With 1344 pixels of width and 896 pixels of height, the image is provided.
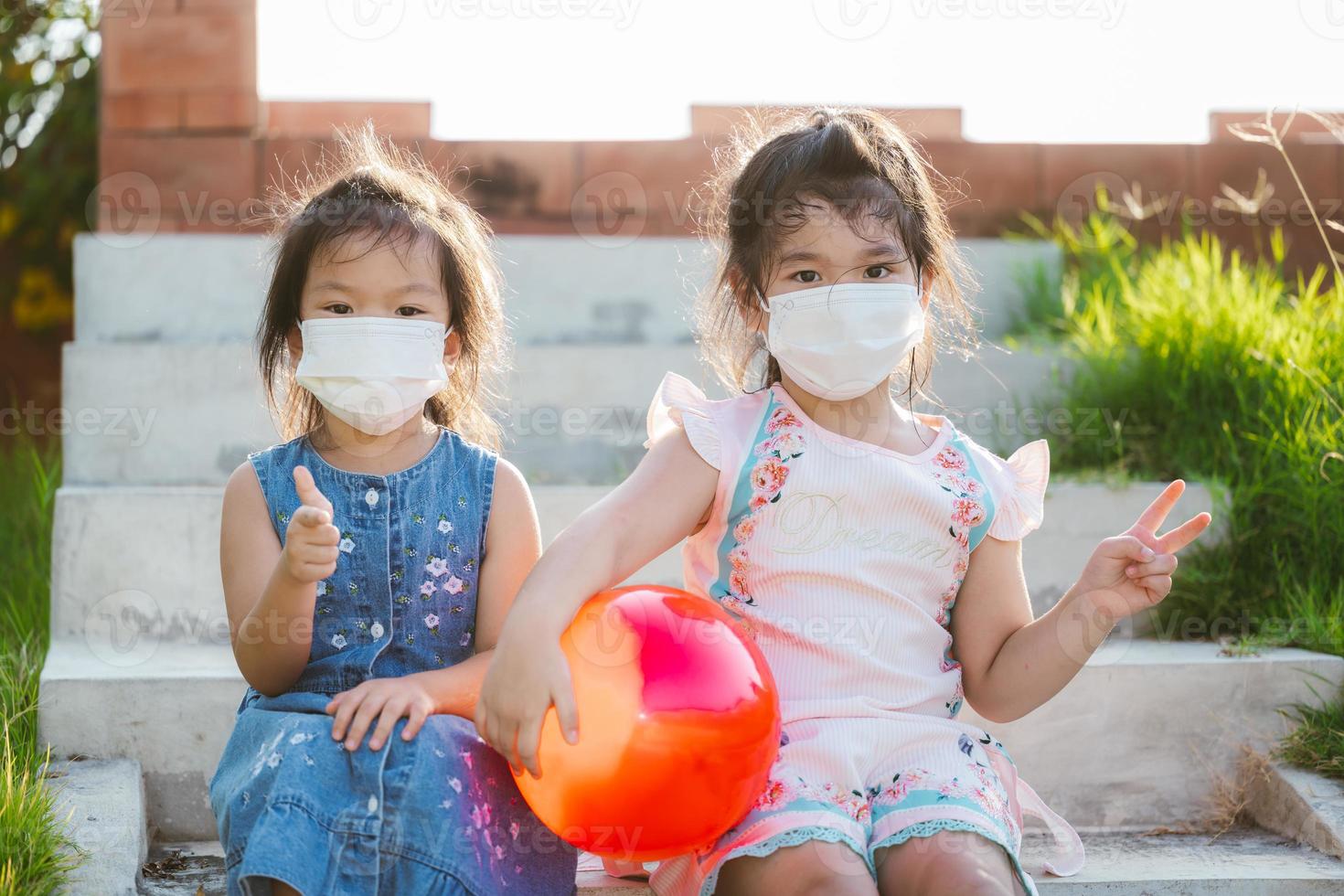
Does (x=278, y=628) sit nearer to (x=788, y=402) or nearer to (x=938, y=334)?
(x=788, y=402)

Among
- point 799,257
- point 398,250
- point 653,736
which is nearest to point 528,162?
point 398,250

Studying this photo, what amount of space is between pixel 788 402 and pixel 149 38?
2.76 m

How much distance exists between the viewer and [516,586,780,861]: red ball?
1612mm

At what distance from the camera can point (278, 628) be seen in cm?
181

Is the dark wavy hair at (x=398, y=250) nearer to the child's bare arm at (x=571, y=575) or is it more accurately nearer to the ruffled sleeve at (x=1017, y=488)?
the child's bare arm at (x=571, y=575)

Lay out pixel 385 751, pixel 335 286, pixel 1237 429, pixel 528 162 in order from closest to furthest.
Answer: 1. pixel 385 751
2. pixel 335 286
3. pixel 1237 429
4. pixel 528 162

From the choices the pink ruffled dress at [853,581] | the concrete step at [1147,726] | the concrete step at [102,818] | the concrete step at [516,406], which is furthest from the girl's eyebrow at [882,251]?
the concrete step at [102,818]

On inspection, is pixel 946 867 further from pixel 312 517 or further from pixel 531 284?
pixel 531 284

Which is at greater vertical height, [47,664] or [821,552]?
[821,552]

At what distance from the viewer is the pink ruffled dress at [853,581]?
1.87m

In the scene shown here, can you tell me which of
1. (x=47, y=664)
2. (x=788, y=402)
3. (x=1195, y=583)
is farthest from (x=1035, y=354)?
(x=47, y=664)

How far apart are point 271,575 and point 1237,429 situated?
2.34m

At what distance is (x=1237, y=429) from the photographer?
303 centimetres

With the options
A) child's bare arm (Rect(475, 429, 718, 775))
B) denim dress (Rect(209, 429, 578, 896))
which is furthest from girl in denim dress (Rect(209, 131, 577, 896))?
child's bare arm (Rect(475, 429, 718, 775))
